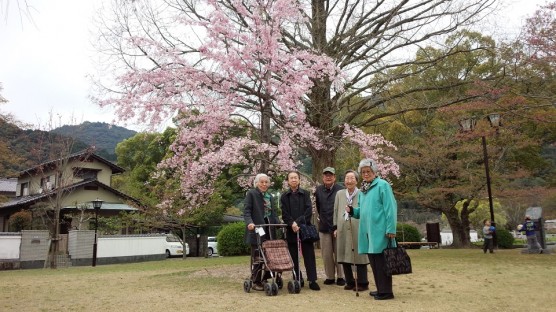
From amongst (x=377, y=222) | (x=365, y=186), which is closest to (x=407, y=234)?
(x=365, y=186)

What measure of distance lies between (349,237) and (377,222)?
78 centimetres

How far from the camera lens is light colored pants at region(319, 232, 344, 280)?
5.99 m

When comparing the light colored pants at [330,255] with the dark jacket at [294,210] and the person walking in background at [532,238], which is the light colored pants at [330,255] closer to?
the dark jacket at [294,210]

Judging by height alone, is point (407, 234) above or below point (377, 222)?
below

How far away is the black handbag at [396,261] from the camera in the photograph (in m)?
4.46

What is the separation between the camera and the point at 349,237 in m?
5.48

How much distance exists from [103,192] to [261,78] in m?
18.6

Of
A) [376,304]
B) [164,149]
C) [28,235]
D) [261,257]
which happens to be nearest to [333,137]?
[261,257]

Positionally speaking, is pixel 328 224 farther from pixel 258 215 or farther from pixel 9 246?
pixel 9 246

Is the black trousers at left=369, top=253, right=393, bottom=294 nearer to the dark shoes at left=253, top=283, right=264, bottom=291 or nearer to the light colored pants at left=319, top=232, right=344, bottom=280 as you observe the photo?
the light colored pants at left=319, top=232, right=344, bottom=280

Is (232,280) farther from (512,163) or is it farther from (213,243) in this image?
(213,243)

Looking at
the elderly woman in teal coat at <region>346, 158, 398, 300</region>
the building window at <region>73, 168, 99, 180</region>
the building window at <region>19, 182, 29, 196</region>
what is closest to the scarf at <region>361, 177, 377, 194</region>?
the elderly woman in teal coat at <region>346, 158, 398, 300</region>

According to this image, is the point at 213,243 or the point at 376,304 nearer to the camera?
the point at 376,304

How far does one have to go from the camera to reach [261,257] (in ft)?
17.5
